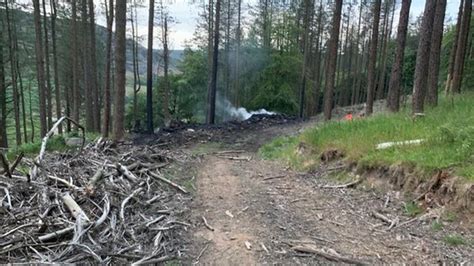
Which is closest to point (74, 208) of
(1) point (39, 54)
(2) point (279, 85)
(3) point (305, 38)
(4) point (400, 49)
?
(4) point (400, 49)

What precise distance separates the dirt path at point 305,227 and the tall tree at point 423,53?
10.1ft

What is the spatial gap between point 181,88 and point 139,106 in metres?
3.65

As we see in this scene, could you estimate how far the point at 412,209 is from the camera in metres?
4.71

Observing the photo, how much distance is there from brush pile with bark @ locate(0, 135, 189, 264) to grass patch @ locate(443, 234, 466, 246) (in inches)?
106

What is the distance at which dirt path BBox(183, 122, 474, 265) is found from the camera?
3.67 metres

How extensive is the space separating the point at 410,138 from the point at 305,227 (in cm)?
297

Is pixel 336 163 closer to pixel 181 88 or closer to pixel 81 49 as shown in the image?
pixel 81 49

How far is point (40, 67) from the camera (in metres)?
15.5

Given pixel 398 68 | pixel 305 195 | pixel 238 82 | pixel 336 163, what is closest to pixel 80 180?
pixel 305 195

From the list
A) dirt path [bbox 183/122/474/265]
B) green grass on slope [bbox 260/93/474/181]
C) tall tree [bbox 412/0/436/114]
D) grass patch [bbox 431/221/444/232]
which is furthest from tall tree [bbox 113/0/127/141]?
grass patch [bbox 431/221/444/232]

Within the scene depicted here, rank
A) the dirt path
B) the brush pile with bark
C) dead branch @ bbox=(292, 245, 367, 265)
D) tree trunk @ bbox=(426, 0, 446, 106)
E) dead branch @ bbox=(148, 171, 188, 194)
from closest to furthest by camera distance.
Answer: the brush pile with bark < dead branch @ bbox=(292, 245, 367, 265) < the dirt path < dead branch @ bbox=(148, 171, 188, 194) < tree trunk @ bbox=(426, 0, 446, 106)

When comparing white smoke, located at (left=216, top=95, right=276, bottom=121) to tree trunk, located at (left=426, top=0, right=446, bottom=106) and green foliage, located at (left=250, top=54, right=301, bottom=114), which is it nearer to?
green foliage, located at (left=250, top=54, right=301, bottom=114)

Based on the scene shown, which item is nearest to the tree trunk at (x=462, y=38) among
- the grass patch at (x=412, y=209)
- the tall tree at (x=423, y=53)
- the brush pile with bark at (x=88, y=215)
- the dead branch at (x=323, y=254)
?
the tall tree at (x=423, y=53)

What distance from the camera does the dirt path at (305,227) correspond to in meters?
3.67
